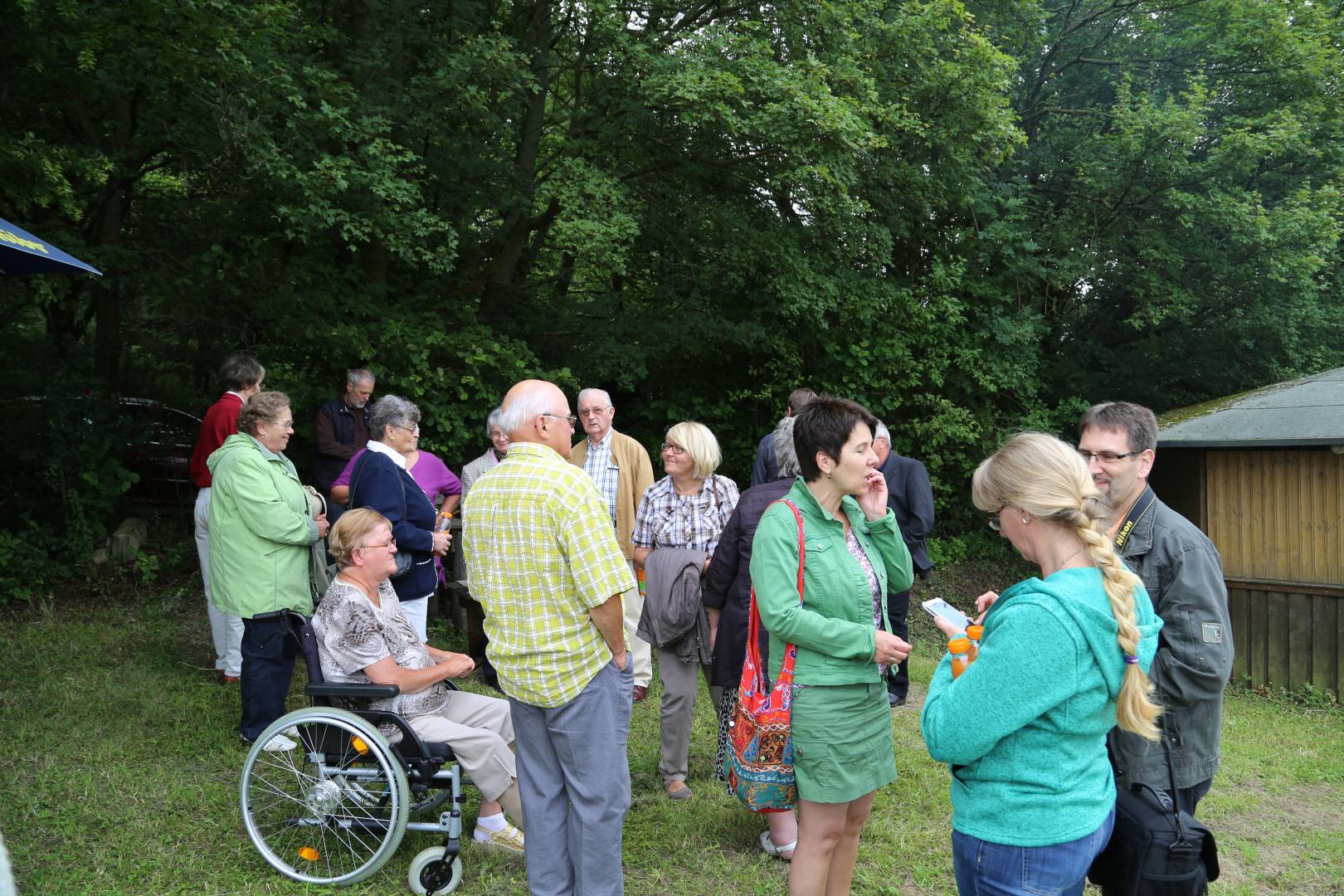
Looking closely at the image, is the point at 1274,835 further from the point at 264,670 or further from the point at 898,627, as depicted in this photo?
the point at 264,670

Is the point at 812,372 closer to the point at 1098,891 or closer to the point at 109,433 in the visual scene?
the point at 109,433

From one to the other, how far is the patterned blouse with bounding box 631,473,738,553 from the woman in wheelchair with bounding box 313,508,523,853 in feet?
4.09

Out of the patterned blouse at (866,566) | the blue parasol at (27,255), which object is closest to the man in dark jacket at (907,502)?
the patterned blouse at (866,566)

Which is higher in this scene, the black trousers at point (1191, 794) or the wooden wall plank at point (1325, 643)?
the black trousers at point (1191, 794)

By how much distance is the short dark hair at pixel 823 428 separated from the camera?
304cm

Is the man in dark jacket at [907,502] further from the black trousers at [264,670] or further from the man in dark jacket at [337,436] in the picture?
the man in dark jacket at [337,436]

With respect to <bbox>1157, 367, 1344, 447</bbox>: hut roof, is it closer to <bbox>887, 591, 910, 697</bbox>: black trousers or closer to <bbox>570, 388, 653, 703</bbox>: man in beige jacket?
<bbox>887, 591, 910, 697</bbox>: black trousers

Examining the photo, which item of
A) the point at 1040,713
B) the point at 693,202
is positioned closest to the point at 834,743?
the point at 1040,713

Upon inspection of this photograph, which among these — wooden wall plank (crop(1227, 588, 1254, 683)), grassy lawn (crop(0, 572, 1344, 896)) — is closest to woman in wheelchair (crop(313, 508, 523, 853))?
grassy lawn (crop(0, 572, 1344, 896))

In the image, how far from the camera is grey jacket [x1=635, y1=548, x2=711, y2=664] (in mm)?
4625

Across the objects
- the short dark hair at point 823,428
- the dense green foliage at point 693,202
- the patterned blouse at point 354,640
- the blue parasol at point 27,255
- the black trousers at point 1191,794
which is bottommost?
the black trousers at point 1191,794

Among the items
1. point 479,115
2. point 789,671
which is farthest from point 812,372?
point 789,671

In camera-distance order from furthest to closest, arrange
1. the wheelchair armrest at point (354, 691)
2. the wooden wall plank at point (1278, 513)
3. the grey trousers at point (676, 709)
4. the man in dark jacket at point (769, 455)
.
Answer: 1. the wooden wall plank at point (1278, 513)
2. the man in dark jacket at point (769, 455)
3. the grey trousers at point (676, 709)
4. the wheelchair armrest at point (354, 691)

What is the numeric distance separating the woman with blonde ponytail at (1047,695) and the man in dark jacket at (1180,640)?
47cm
